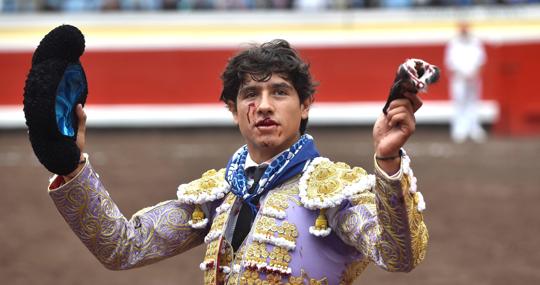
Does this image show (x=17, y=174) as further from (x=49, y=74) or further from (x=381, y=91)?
(x=49, y=74)

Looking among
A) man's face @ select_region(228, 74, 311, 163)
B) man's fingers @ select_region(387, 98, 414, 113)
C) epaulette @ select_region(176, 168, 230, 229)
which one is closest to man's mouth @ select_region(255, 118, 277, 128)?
man's face @ select_region(228, 74, 311, 163)

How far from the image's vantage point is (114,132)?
590 inches

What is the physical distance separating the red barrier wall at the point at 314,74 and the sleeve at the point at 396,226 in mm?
11960

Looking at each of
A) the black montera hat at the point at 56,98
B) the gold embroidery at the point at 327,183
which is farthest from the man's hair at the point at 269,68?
the black montera hat at the point at 56,98

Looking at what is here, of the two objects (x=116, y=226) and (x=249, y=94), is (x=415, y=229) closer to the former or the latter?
(x=249, y=94)

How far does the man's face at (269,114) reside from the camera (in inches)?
100

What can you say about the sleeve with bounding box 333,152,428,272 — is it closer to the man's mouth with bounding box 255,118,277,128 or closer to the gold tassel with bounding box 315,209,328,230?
the gold tassel with bounding box 315,209,328,230

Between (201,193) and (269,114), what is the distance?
0.29 metres

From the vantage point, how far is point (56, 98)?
2.38 m

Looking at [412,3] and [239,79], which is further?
[412,3]

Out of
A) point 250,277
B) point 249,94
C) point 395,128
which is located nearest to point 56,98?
point 249,94

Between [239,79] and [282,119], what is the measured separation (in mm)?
168

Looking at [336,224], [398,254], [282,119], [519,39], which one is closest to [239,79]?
[282,119]

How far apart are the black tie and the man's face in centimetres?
3
